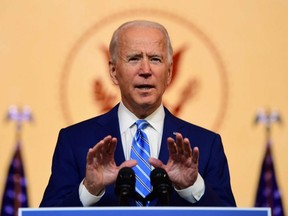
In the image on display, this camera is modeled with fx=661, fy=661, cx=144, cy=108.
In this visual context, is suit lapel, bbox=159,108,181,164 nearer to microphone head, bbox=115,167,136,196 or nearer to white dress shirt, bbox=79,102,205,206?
white dress shirt, bbox=79,102,205,206

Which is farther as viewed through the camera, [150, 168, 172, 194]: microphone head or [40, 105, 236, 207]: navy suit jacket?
[40, 105, 236, 207]: navy suit jacket

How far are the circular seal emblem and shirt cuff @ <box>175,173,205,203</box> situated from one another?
125cm

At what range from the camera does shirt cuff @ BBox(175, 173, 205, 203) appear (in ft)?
6.55

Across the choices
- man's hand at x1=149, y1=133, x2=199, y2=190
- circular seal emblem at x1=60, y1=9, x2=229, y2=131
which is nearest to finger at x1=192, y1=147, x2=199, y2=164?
man's hand at x1=149, y1=133, x2=199, y2=190

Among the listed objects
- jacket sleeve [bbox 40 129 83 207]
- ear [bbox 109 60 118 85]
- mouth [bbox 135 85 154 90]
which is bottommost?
jacket sleeve [bbox 40 129 83 207]

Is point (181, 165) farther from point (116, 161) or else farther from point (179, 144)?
point (116, 161)

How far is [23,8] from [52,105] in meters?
0.52

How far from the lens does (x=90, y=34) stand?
333 centimetres

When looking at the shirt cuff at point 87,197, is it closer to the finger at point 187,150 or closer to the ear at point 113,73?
the finger at point 187,150

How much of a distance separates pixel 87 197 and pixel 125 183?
296 millimetres

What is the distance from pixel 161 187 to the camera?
173 centimetres

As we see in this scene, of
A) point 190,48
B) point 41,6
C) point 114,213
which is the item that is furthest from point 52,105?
point 114,213

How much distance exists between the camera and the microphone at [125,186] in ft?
5.58

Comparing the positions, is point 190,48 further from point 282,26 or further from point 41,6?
point 41,6
